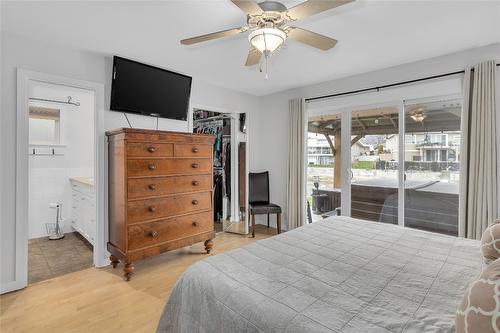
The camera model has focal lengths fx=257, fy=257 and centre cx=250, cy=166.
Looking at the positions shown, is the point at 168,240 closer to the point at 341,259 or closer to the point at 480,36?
the point at 341,259

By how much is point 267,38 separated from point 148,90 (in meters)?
2.06

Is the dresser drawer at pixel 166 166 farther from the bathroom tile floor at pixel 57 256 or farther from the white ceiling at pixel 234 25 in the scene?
the bathroom tile floor at pixel 57 256

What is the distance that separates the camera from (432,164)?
3.19m

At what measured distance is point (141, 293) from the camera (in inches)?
95.8

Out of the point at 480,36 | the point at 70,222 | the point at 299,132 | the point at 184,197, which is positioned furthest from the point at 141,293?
the point at 480,36

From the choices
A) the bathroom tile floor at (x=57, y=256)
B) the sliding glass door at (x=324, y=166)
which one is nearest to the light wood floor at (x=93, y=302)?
the bathroom tile floor at (x=57, y=256)

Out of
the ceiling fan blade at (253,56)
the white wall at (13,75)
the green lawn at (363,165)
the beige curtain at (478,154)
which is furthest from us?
the green lawn at (363,165)

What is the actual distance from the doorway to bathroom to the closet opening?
1974 mm

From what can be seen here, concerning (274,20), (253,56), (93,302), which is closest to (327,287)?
(274,20)

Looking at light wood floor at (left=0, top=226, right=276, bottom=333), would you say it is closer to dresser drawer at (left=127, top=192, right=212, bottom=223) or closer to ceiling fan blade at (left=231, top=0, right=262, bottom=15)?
dresser drawer at (left=127, top=192, right=212, bottom=223)

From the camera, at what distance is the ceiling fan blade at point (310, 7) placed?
4.71 ft

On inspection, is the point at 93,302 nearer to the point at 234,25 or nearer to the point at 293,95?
the point at 234,25

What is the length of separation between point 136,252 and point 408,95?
3.70 meters

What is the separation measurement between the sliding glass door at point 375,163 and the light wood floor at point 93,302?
2.65 m
